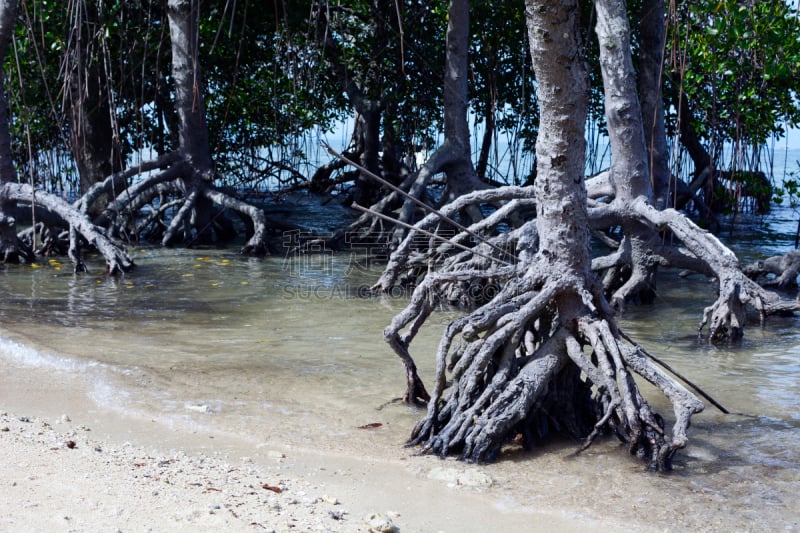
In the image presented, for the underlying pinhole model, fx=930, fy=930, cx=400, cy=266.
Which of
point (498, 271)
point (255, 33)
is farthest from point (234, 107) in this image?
point (498, 271)

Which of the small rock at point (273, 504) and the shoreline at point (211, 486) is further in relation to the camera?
the small rock at point (273, 504)

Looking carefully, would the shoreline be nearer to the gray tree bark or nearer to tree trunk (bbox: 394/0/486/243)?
the gray tree bark

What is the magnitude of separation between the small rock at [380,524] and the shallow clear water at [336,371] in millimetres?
584

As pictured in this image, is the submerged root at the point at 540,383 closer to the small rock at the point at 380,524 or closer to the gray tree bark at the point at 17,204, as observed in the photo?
the small rock at the point at 380,524

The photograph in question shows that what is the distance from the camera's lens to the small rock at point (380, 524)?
3.24 metres

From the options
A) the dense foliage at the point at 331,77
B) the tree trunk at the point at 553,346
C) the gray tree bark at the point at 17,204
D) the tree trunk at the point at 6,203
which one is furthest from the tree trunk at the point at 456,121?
the tree trunk at the point at 553,346

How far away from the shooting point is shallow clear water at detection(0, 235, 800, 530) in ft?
12.7

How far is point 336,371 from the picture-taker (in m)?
5.64

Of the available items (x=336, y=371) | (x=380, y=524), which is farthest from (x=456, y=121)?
(x=380, y=524)

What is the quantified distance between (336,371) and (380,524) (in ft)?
7.93

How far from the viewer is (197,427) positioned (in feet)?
14.5

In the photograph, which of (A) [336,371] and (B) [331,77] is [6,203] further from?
(A) [336,371]

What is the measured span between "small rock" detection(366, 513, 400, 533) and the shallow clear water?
0.58m

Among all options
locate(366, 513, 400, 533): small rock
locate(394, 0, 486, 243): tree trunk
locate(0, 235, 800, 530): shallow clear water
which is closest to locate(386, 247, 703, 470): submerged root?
locate(0, 235, 800, 530): shallow clear water
